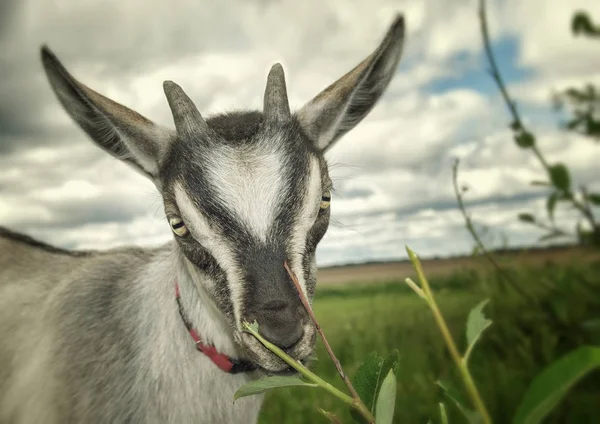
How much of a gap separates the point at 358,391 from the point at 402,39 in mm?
2112

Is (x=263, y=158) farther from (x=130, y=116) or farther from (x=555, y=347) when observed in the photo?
(x=555, y=347)

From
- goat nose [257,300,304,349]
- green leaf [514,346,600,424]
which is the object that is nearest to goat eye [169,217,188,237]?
goat nose [257,300,304,349]

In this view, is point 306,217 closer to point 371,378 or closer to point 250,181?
point 250,181

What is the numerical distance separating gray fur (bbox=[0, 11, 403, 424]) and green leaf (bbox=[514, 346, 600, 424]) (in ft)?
4.22

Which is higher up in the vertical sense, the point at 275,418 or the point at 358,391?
the point at 358,391

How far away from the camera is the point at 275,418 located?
131 inches

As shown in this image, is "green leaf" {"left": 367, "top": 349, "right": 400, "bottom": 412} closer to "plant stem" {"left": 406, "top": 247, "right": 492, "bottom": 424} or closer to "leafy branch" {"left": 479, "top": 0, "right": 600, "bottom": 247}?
"plant stem" {"left": 406, "top": 247, "right": 492, "bottom": 424}

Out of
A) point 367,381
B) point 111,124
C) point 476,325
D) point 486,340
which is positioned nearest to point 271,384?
point 367,381

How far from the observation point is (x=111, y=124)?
2.29 meters

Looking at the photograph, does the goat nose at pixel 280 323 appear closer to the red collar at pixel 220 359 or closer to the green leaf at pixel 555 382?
the red collar at pixel 220 359

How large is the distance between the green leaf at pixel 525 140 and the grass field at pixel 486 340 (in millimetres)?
516

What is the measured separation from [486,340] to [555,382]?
3135 mm

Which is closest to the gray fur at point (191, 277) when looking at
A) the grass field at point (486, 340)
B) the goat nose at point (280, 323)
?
the goat nose at point (280, 323)

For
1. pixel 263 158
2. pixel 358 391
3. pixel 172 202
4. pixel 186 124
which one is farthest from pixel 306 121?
pixel 358 391
